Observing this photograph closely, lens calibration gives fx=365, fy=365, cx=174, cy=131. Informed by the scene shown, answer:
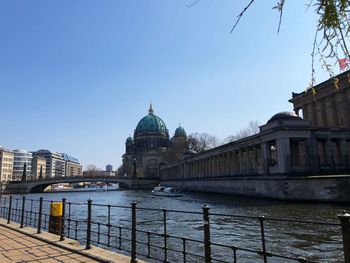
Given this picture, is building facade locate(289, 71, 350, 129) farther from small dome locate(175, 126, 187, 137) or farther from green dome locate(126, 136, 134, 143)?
green dome locate(126, 136, 134, 143)

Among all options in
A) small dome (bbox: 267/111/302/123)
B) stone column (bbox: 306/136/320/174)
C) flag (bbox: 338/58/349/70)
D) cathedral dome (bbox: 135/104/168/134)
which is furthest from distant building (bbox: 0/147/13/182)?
flag (bbox: 338/58/349/70)

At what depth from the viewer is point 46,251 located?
9.61 metres

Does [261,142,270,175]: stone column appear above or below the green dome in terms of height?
below

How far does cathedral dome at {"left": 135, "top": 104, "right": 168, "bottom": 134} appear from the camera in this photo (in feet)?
541

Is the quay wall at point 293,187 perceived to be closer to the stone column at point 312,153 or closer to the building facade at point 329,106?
the stone column at point 312,153

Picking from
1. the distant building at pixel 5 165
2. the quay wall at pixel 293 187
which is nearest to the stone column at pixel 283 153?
the quay wall at pixel 293 187

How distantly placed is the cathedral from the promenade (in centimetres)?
13531

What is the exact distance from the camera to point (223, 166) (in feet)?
236

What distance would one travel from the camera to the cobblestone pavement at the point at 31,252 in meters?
8.58

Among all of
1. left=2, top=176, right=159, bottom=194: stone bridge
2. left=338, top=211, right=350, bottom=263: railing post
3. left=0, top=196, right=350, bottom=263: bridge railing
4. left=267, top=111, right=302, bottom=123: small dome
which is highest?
left=267, top=111, right=302, bottom=123: small dome

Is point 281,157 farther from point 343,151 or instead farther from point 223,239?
point 223,239

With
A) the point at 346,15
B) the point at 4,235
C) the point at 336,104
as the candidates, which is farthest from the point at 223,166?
the point at 346,15

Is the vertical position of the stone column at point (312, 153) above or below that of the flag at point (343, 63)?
above

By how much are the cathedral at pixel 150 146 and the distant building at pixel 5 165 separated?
52192 mm
